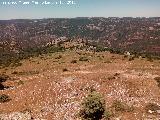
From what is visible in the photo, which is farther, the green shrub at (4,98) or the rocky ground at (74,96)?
the green shrub at (4,98)

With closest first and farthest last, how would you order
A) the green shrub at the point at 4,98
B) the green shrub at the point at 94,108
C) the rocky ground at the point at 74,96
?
the green shrub at the point at 94,108, the rocky ground at the point at 74,96, the green shrub at the point at 4,98

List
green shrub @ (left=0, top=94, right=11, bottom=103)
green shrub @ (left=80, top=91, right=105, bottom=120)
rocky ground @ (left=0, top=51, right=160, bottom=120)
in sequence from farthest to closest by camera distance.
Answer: green shrub @ (left=0, top=94, right=11, bottom=103), rocky ground @ (left=0, top=51, right=160, bottom=120), green shrub @ (left=80, top=91, right=105, bottom=120)

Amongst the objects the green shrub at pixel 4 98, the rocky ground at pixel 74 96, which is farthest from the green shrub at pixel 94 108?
the green shrub at pixel 4 98

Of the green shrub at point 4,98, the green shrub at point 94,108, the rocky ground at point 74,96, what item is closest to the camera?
the green shrub at point 94,108

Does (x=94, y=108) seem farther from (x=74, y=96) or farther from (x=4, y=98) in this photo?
(x=4, y=98)

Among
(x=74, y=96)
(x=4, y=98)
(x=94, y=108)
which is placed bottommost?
(x=4, y=98)

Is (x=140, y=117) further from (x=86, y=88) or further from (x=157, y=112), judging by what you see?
(x=86, y=88)

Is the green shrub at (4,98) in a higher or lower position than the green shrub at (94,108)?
lower

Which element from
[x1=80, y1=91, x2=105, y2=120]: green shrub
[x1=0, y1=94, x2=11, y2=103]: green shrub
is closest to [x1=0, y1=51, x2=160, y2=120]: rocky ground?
[x1=0, y1=94, x2=11, y2=103]: green shrub

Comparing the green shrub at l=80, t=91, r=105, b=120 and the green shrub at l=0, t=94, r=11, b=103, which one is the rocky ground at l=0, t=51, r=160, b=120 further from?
the green shrub at l=80, t=91, r=105, b=120

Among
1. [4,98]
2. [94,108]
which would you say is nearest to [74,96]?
[94,108]

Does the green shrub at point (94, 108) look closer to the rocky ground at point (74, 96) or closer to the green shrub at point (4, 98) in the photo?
the rocky ground at point (74, 96)
